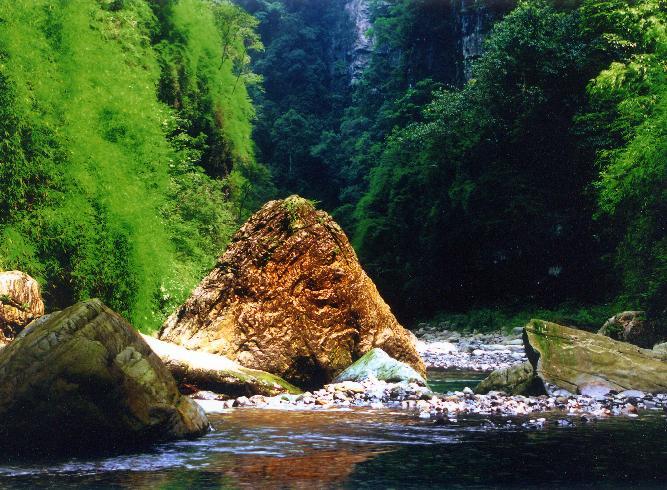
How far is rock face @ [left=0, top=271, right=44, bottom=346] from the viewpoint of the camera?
434 inches

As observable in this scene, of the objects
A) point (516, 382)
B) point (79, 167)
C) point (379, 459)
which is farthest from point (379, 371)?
point (79, 167)

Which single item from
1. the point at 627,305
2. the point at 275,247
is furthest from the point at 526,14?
the point at 275,247

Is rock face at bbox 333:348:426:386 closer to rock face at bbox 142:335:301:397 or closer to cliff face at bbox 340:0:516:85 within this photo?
rock face at bbox 142:335:301:397

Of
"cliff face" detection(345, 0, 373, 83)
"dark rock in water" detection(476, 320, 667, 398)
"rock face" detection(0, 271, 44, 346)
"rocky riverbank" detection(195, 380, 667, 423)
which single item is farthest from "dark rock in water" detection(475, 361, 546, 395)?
"cliff face" detection(345, 0, 373, 83)

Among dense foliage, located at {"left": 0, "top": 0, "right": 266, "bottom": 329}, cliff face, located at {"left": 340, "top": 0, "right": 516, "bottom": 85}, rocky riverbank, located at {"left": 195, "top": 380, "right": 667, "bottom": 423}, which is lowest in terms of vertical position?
rocky riverbank, located at {"left": 195, "top": 380, "right": 667, "bottom": 423}

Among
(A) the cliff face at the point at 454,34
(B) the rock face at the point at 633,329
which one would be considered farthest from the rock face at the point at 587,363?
(A) the cliff face at the point at 454,34

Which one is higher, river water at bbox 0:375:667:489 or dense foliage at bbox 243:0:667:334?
dense foliage at bbox 243:0:667:334

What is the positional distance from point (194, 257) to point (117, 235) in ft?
28.3

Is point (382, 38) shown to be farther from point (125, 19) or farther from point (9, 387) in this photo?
point (9, 387)

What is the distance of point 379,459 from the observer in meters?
6.02

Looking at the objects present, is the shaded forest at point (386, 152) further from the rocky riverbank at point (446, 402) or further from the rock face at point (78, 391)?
the rock face at point (78, 391)

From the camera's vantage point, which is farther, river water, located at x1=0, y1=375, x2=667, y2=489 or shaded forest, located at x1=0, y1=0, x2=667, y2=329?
shaded forest, located at x1=0, y1=0, x2=667, y2=329

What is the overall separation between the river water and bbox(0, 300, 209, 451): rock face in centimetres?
24

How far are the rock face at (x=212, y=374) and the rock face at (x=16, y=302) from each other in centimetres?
262
